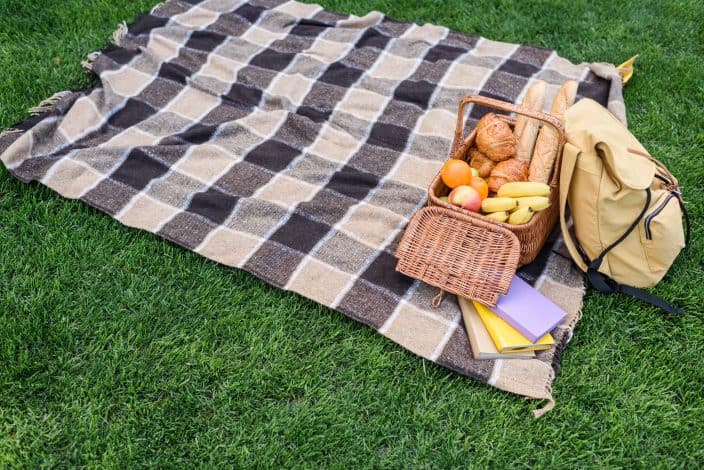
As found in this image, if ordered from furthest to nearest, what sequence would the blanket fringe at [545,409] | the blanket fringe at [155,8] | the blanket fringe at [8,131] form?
the blanket fringe at [155,8] → the blanket fringe at [8,131] → the blanket fringe at [545,409]

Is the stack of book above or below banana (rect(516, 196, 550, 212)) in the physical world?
below

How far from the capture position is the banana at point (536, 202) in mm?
2359

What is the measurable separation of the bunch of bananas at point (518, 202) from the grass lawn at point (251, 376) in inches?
19.2

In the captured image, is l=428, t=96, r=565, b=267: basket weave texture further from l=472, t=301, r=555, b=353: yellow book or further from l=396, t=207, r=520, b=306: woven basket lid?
l=472, t=301, r=555, b=353: yellow book

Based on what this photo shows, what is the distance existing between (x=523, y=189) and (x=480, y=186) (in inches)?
6.9

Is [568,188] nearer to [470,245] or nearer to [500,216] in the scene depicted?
[500,216]

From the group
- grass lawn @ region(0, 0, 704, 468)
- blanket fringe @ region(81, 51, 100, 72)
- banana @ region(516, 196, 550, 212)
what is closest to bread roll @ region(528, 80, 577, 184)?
banana @ region(516, 196, 550, 212)

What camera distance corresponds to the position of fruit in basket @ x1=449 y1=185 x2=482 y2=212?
2447 millimetres

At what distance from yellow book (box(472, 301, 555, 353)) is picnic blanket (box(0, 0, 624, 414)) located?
6 cm

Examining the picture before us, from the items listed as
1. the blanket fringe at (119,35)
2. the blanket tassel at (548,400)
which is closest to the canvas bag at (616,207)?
the blanket tassel at (548,400)

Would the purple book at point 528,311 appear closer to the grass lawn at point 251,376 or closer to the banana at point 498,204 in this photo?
the grass lawn at point 251,376

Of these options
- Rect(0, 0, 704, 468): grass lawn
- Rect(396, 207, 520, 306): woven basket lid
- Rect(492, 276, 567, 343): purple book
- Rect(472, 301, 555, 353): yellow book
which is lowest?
Rect(0, 0, 704, 468): grass lawn

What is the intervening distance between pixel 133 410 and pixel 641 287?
1.98 meters

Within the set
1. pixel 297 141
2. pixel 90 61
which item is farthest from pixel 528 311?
pixel 90 61
